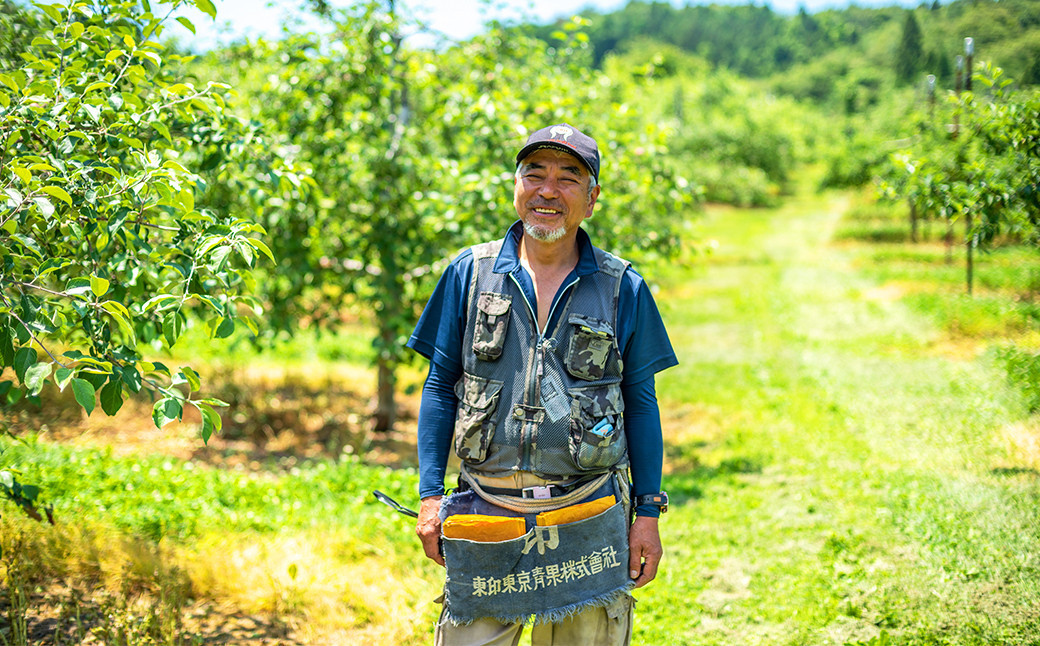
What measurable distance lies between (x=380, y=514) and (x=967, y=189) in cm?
407

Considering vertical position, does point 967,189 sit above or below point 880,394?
above

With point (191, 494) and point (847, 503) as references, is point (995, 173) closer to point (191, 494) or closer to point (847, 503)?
point (847, 503)

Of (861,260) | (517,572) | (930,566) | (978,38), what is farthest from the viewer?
(861,260)

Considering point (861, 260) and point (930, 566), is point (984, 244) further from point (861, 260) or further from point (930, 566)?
point (861, 260)

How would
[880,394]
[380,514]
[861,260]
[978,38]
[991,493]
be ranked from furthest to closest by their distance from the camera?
[861,260] < [880,394] < [978,38] < [380,514] < [991,493]

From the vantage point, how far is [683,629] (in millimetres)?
4109

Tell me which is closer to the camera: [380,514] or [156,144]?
[156,144]

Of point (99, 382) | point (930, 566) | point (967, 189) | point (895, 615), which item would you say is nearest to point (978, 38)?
point (967, 189)

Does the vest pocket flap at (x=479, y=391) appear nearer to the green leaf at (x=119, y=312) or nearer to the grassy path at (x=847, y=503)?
the green leaf at (x=119, y=312)

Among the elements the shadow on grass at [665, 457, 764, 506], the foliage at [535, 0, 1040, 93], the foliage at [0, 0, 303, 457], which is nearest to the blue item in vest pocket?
the foliage at [0, 0, 303, 457]

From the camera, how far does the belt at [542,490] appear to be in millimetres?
2590

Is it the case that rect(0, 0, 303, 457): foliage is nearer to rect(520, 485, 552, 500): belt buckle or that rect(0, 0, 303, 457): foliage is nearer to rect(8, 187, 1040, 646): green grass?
rect(520, 485, 552, 500): belt buckle

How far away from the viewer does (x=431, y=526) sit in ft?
8.73

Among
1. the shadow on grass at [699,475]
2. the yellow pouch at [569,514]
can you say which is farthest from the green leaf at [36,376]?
the shadow on grass at [699,475]
